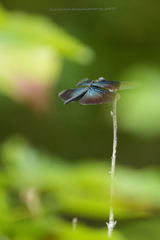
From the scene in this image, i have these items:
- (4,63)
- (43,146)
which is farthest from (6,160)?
(4,63)

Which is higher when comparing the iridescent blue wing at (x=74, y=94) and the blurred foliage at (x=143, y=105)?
the blurred foliage at (x=143, y=105)

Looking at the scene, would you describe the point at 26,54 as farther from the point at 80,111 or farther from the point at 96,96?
the point at 80,111

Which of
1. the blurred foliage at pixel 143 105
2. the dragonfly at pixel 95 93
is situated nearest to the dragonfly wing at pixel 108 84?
the dragonfly at pixel 95 93

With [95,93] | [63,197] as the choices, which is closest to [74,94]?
[95,93]

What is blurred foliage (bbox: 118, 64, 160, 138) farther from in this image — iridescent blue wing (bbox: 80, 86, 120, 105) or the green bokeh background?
iridescent blue wing (bbox: 80, 86, 120, 105)

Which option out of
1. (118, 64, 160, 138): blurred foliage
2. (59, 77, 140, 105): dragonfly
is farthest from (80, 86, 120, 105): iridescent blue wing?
(118, 64, 160, 138): blurred foliage

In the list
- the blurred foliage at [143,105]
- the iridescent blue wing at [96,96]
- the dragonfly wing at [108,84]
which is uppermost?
the blurred foliage at [143,105]

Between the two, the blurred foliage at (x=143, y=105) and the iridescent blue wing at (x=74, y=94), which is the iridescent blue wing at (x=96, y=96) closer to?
the iridescent blue wing at (x=74, y=94)

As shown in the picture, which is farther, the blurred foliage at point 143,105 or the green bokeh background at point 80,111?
the blurred foliage at point 143,105

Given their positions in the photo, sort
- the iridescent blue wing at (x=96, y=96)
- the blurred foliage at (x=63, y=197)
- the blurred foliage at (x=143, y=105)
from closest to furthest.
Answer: the blurred foliage at (x=63, y=197) → the iridescent blue wing at (x=96, y=96) → the blurred foliage at (x=143, y=105)
